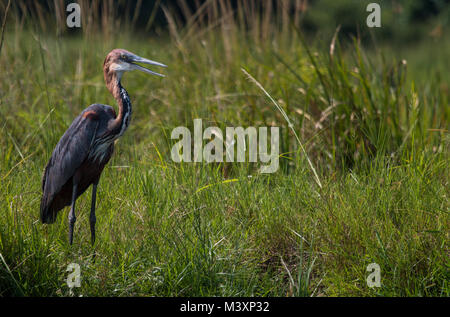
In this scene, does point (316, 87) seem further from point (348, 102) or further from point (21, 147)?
point (21, 147)

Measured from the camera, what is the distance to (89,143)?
7.93 ft

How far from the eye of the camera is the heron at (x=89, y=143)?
2354mm

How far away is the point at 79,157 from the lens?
2438 mm

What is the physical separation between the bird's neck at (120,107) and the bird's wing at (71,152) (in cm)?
12

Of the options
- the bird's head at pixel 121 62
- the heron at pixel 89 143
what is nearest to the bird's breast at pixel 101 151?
the heron at pixel 89 143

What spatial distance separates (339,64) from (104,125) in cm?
212

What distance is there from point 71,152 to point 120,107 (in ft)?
1.10

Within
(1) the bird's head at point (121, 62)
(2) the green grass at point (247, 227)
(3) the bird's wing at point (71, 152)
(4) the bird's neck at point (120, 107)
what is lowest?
(2) the green grass at point (247, 227)

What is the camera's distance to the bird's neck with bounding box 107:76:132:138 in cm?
233

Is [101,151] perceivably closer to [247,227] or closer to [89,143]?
[89,143]

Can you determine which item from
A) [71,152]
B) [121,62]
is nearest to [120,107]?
[121,62]

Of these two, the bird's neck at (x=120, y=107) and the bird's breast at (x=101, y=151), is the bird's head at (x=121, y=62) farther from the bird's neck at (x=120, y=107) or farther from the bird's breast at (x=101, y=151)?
the bird's breast at (x=101, y=151)

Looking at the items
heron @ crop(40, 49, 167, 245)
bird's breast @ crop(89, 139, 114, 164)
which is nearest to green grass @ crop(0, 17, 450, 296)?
heron @ crop(40, 49, 167, 245)
